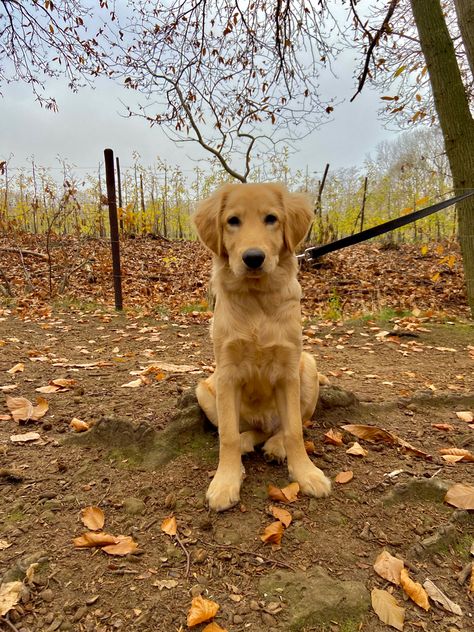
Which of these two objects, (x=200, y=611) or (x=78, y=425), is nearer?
(x=200, y=611)

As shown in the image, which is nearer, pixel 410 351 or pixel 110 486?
pixel 110 486

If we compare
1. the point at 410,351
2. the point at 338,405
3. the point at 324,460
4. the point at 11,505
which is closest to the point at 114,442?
the point at 11,505

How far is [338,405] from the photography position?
2.89 meters

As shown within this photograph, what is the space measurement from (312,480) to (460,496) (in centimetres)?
68

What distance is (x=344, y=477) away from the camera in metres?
2.13

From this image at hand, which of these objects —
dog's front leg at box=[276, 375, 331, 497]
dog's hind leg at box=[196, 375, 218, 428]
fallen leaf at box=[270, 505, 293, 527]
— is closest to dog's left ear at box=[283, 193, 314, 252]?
dog's front leg at box=[276, 375, 331, 497]

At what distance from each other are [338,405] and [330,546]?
1284 mm

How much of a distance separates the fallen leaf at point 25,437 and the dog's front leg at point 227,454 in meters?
1.19

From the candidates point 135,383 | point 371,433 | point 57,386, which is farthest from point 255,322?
point 57,386

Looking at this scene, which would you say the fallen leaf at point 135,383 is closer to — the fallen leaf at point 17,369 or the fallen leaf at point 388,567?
the fallen leaf at point 17,369

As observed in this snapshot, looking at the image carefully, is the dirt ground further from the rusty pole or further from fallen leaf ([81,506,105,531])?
the rusty pole

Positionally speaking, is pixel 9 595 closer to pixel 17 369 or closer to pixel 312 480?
pixel 312 480

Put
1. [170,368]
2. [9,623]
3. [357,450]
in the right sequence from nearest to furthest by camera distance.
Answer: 1. [9,623]
2. [357,450]
3. [170,368]

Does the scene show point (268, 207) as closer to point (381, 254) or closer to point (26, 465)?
point (26, 465)
